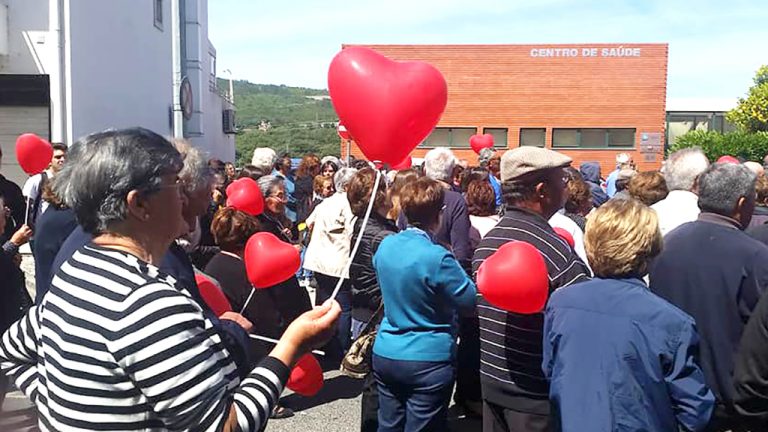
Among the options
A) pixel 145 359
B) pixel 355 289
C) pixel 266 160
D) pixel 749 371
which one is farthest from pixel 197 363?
pixel 266 160

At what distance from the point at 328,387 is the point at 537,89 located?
31.6 m

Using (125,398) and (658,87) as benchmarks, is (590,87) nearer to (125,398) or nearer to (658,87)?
(658,87)

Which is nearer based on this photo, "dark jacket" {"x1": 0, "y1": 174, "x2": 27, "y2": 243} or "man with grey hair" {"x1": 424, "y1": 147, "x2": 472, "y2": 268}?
"man with grey hair" {"x1": 424, "y1": 147, "x2": 472, "y2": 268}

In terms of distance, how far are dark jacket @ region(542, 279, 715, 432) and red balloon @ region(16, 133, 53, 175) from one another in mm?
5875

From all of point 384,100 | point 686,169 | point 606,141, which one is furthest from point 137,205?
point 606,141

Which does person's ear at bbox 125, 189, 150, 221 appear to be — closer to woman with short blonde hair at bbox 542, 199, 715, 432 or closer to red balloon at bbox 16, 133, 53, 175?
woman with short blonde hair at bbox 542, 199, 715, 432

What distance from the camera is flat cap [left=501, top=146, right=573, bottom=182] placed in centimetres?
319

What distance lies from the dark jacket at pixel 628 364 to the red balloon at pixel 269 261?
1387 millimetres

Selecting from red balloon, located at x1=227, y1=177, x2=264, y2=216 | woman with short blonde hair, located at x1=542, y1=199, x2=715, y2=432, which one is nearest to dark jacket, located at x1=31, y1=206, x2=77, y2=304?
red balloon, located at x1=227, y1=177, x2=264, y2=216

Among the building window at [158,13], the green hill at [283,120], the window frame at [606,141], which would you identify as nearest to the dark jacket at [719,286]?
the building window at [158,13]

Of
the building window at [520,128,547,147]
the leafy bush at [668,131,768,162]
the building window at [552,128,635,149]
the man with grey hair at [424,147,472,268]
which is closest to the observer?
the man with grey hair at [424,147,472,268]

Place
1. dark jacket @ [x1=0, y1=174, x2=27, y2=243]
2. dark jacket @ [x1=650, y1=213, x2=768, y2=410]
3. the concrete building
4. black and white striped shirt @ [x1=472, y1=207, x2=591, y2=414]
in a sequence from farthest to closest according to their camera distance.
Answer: the concrete building < dark jacket @ [x1=0, y1=174, x2=27, y2=243] < dark jacket @ [x1=650, y1=213, x2=768, y2=410] < black and white striped shirt @ [x1=472, y1=207, x2=591, y2=414]

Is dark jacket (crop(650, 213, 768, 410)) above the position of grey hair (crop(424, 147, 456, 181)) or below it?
below

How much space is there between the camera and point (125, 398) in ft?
5.18
